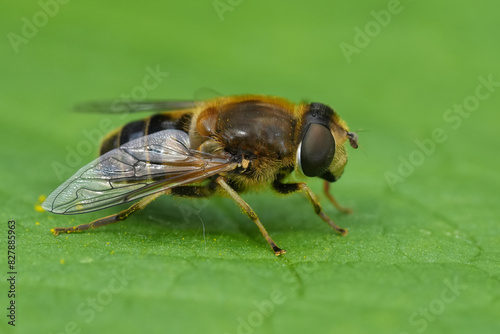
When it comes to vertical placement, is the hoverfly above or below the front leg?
above

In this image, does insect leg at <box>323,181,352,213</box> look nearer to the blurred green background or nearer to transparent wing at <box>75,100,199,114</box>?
the blurred green background

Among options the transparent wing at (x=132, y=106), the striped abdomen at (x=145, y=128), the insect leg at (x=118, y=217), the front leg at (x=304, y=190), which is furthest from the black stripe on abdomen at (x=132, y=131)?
the front leg at (x=304, y=190)

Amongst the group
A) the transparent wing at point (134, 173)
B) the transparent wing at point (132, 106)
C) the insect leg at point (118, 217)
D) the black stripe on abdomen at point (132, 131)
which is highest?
the transparent wing at point (132, 106)

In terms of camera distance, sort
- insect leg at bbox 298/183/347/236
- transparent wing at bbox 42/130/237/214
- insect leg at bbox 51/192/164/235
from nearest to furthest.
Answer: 1. transparent wing at bbox 42/130/237/214
2. insect leg at bbox 51/192/164/235
3. insect leg at bbox 298/183/347/236

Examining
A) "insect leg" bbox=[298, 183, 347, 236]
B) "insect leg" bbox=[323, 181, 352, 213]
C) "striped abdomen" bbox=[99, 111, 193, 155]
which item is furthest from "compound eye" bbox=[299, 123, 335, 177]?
"striped abdomen" bbox=[99, 111, 193, 155]

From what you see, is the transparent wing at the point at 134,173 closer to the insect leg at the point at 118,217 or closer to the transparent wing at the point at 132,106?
the insect leg at the point at 118,217

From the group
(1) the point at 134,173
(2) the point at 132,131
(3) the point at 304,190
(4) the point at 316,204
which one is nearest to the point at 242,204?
(3) the point at 304,190
